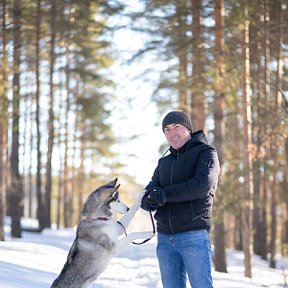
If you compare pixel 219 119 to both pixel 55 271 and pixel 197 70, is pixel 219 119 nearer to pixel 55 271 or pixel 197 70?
pixel 197 70

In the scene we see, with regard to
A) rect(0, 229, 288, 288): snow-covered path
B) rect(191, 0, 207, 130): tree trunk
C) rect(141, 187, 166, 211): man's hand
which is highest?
rect(191, 0, 207, 130): tree trunk

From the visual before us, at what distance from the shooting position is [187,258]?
450 cm

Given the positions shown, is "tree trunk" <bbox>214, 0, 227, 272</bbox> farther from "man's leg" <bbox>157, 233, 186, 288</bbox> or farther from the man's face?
"man's leg" <bbox>157, 233, 186, 288</bbox>

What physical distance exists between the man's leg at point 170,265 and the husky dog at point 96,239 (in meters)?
0.96

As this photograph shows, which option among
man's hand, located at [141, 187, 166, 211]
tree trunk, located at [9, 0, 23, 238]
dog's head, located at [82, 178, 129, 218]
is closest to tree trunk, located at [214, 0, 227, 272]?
tree trunk, located at [9, 0, 23, 238]

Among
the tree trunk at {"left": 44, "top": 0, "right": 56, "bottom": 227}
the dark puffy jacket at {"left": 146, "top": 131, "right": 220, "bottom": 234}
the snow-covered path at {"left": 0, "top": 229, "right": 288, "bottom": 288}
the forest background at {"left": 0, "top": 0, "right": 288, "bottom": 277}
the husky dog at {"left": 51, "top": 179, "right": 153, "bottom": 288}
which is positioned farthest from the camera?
the tree trunk at {"left": 44, "top": 0, "right": 56, "bottom": 227}

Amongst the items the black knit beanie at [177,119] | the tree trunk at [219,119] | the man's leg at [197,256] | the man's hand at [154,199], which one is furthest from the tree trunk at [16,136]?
the man's leg at [197,256]

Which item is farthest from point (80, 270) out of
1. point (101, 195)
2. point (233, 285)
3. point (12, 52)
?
point (12, 52)

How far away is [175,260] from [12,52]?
11.2 metres

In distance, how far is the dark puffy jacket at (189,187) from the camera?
14.3 feet

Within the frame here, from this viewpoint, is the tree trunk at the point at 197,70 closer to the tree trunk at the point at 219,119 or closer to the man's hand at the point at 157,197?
the tree trunk at the point at 219,119

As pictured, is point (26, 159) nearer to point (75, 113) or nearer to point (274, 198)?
point (75, 113)

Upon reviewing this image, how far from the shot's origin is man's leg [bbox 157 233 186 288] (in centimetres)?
467

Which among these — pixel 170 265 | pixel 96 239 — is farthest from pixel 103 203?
pixel 170 265
